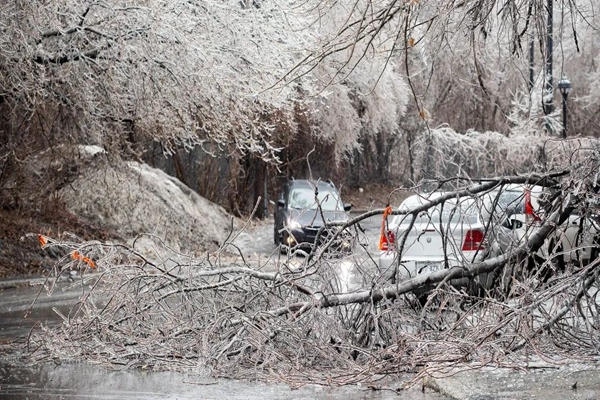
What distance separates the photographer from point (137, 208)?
95.0ft

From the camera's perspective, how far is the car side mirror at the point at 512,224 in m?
11.0

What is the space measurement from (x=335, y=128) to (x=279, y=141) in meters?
2.39

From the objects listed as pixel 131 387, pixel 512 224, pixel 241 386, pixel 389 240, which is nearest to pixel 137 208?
pixel 389 240

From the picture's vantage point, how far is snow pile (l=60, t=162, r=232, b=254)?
28000 millimetres

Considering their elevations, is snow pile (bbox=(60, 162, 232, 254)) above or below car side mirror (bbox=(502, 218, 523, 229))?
below

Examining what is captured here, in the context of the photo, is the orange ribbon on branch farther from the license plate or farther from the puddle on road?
the license plate

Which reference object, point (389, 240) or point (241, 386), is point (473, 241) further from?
point (241, 386)

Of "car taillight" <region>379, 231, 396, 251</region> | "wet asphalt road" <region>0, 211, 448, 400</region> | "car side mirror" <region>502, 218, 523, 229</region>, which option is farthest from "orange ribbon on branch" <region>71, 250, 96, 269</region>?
"car side mirror" <region>502, 218, 523, 229</region>

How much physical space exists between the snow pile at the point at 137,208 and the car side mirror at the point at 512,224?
16.0 meters

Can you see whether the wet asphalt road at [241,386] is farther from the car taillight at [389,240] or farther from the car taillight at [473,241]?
the car taillight at [473,241]

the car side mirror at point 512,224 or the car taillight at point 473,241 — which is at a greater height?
the car side mirror at point 512,224

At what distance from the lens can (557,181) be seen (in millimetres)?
10484

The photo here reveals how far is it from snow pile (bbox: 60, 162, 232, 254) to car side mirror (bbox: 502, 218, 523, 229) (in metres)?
16.0

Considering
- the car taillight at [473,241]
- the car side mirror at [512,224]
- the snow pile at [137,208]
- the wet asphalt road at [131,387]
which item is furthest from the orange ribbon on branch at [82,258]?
the snow pile at [137,208]
